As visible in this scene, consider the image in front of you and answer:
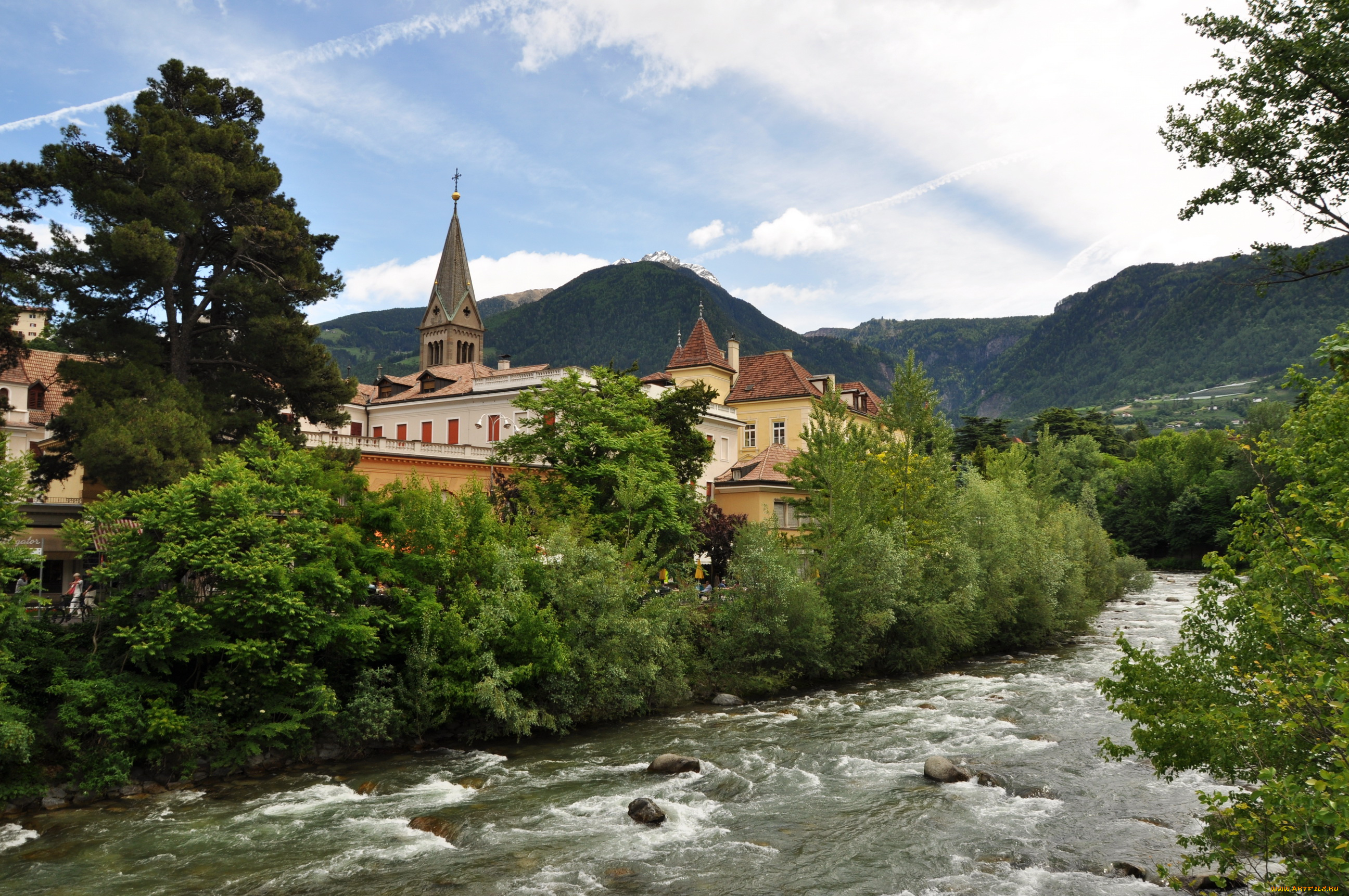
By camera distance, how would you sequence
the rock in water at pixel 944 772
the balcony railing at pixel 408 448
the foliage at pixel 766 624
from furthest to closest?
the balcony railing at pixel 408 448
the foliage at pixel 766 624
the rock in water at pixel 944 772

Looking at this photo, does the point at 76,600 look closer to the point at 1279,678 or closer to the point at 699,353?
the point at 1279,678

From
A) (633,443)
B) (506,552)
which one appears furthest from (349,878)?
(633,443)

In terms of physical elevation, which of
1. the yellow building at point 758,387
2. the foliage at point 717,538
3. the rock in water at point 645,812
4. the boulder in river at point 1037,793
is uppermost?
the yellow building at point 758,387

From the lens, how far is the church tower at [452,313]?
306 ft

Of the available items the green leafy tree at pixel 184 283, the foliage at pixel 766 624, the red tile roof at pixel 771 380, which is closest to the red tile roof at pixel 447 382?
the red tile roof at pixel 771 380

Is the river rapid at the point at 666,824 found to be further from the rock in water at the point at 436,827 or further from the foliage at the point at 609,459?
the foliage at the point at 609,459

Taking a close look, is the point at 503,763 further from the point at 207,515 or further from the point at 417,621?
the point at 207,515

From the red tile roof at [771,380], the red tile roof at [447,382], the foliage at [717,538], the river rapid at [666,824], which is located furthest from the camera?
the red tile roof at [771,380]

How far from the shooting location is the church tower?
9331cm

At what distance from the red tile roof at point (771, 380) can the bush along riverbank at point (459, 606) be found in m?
28.5

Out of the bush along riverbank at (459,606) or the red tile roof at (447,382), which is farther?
the red tile roof at (447,382)

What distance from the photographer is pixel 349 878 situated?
1445 centimetres

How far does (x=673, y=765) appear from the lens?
2067cm

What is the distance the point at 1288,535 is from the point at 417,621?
785 inches
